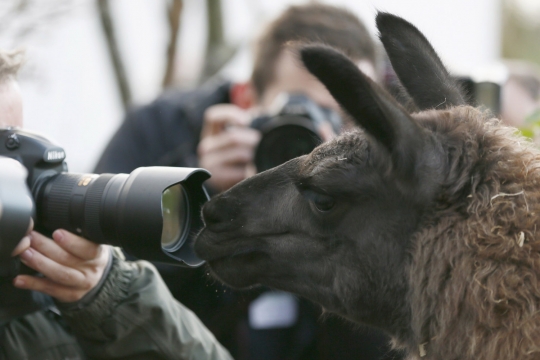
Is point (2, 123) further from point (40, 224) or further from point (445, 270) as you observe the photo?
point (445, 270)

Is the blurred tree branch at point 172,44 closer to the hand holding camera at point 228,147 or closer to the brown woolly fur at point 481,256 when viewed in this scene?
the hand holding camera at point 228,147

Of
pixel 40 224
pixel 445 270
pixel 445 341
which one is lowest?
pixel 445 341

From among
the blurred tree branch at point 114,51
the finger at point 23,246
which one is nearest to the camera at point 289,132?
the finger at point 23,246

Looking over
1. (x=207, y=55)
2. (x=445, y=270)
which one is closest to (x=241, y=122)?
(x=445, y=270)

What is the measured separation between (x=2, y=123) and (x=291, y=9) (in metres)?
2.32

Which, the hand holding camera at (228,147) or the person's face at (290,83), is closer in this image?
the hand holding camera at (228,147)

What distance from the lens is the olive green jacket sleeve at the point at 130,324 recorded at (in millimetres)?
2098

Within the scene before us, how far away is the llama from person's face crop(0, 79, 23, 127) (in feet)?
2.18

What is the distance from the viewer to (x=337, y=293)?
7.04 feet

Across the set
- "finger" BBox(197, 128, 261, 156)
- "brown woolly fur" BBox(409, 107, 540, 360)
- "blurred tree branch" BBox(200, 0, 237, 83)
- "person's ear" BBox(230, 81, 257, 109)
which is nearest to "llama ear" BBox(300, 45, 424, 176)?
"brown woolly fur" BBox(409, 107, 540, 360)

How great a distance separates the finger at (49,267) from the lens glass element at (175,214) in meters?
0.31

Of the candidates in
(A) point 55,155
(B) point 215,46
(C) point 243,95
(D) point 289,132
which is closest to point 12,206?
(A) point 55,155

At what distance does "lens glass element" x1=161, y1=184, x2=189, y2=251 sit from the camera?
7.11ft

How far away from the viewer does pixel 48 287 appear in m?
2.03
